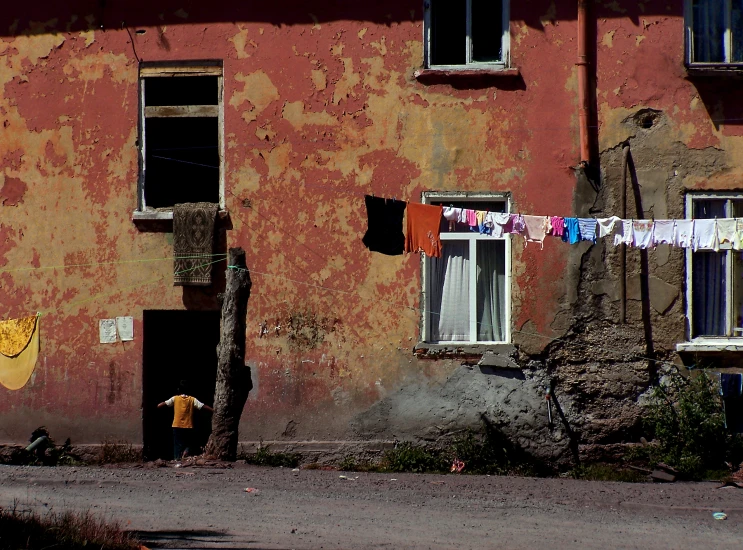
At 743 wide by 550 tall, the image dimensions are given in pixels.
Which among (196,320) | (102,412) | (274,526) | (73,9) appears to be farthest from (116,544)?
(73,9)

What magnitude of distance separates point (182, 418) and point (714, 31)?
8.18m

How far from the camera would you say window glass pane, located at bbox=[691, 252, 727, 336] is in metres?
13.3

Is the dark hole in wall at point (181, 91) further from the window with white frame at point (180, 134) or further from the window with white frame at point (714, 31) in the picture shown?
the window with white frame at point (714, 31)

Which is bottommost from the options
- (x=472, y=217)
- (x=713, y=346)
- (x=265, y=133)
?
(x=713, y=346)

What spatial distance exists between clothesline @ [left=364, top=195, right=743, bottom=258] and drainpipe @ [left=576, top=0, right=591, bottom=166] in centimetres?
144

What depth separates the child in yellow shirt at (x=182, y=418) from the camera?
1364 centimetres

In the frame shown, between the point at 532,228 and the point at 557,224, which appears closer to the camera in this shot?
the point at 557,224

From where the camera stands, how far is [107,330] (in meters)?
13.9

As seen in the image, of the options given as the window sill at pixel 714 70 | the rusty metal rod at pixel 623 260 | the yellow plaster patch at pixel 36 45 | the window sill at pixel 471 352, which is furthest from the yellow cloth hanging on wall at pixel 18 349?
the window sill at pixel 714 70

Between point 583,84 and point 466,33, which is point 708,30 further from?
point 466,33

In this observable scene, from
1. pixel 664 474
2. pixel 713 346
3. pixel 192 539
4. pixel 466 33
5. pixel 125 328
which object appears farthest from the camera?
pixel 125 328

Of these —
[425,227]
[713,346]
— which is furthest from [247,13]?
[713,346]

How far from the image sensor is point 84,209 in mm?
14031

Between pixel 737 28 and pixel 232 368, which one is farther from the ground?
pixel 737 28
